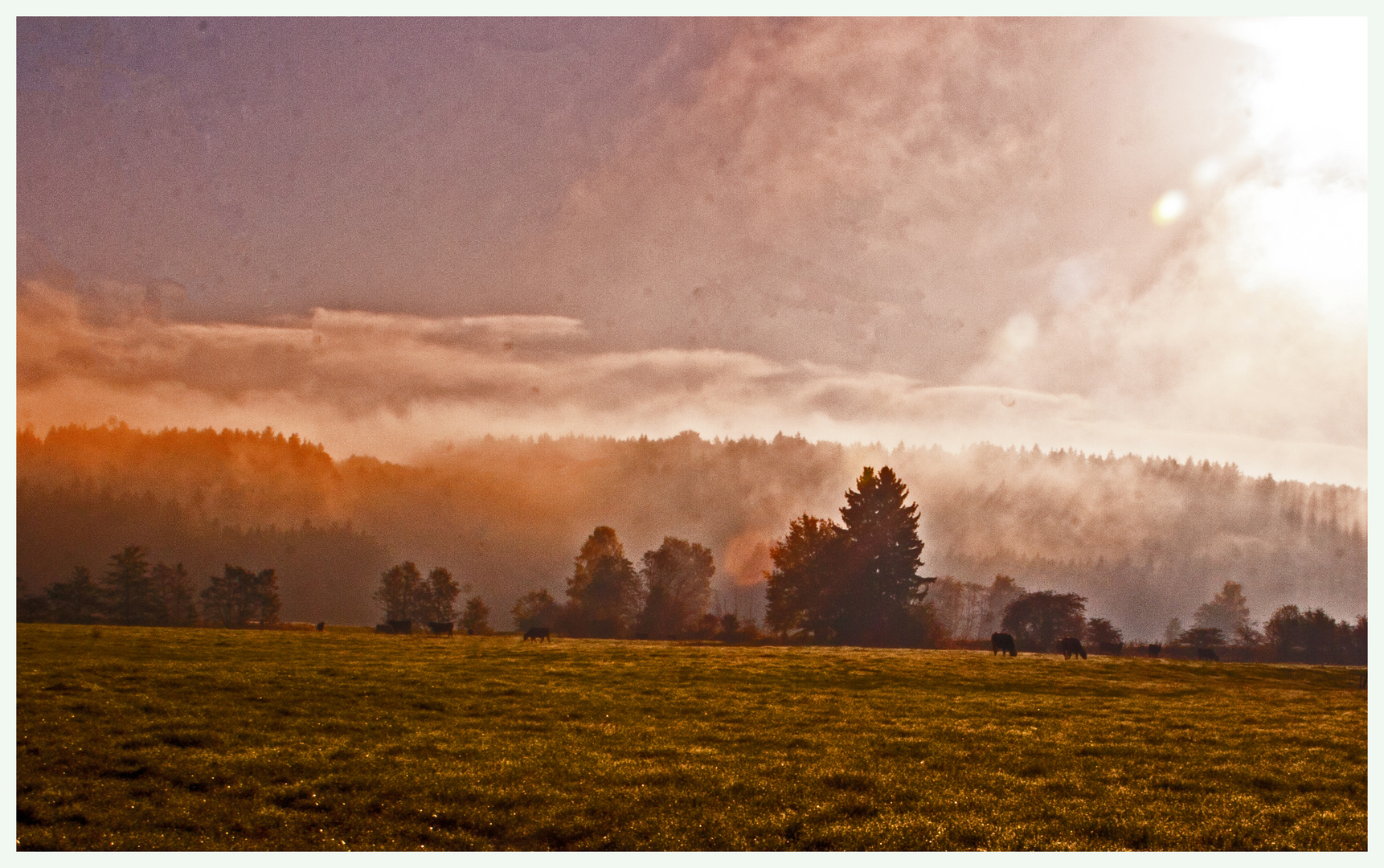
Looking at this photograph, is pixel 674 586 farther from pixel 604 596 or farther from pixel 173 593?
pixel 173 593

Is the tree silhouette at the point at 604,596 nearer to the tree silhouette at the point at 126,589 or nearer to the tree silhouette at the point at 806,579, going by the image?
the tree silhouette at the point at 806,579

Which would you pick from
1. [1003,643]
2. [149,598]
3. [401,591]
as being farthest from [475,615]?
[1003,643]

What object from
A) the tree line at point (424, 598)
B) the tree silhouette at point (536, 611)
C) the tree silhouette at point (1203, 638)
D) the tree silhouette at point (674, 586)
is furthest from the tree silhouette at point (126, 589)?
the tree silhouette at point (1203, 638)

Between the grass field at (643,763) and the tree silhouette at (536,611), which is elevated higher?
the grass field at (643,763)

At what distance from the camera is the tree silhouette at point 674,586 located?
113m

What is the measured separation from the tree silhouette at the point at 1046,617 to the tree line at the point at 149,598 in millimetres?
98335

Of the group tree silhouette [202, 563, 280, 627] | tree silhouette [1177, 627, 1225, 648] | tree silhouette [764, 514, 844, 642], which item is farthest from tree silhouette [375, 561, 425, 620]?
tree silhouette [1177, 627, 1225, 648]

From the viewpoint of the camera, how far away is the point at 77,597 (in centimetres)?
12325

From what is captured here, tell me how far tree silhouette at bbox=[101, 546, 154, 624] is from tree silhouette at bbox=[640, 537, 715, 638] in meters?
76.0

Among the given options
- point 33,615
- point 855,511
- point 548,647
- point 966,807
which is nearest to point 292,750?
point 966,807

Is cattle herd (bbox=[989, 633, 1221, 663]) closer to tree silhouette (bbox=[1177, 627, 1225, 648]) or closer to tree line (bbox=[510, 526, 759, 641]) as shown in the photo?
tree silhouette (bbox=[1177, 627, 1225, 648])

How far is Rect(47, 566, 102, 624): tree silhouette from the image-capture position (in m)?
119

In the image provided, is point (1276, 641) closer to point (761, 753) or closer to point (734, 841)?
point (761, 753)

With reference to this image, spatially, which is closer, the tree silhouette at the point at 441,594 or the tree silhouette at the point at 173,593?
the tree silhouette at the point at 173,593
